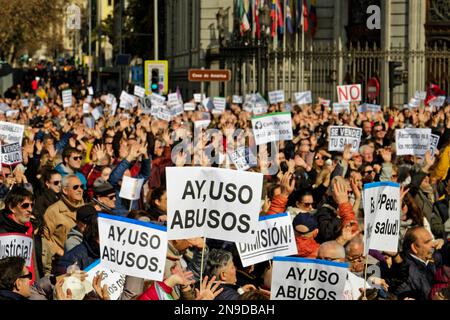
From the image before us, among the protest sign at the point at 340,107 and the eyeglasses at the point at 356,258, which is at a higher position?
the protest sign at the point at 340,107

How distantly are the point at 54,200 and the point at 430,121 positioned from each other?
1347cm

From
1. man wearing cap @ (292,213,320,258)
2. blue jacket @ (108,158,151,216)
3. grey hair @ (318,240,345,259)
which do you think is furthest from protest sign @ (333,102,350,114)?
grey hair @ (318,240,345,259)

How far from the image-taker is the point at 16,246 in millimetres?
9695

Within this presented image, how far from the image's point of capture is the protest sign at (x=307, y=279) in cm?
828

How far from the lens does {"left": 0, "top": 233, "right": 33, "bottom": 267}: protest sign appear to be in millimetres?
9641

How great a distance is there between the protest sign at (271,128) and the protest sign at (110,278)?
371 inches

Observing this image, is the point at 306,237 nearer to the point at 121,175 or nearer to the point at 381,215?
the point at 381,215

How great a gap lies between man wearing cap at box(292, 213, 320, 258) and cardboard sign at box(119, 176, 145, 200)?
3.15 metres

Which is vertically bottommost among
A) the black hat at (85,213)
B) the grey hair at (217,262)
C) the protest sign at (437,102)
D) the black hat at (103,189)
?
the grey hair at (217,262)

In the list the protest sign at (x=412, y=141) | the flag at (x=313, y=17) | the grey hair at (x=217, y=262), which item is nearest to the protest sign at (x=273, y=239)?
the grey hair at (x=217, y=262)

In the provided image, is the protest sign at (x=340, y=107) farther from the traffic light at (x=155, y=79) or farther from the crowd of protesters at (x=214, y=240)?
the traffic light at (x=155, y=79)

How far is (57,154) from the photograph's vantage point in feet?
59.9
